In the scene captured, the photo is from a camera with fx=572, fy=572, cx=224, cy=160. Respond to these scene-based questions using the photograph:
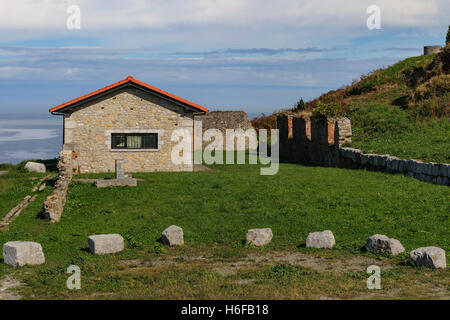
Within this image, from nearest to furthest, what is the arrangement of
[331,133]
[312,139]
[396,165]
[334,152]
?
[396,165] → [334,152] → [331,133] → [312,139]

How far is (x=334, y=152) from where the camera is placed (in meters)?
31.6

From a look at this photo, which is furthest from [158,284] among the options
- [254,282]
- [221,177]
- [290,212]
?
[221,177]

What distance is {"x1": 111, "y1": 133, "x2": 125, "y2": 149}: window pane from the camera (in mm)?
29781

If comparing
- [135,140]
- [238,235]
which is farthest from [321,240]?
[135,140]

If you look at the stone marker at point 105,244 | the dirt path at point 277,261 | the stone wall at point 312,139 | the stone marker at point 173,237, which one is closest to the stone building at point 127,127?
the stone wall at point 312,139

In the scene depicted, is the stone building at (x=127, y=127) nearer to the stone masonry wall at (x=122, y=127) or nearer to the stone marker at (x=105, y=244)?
the stone masonry wall at (x=122, y=127)

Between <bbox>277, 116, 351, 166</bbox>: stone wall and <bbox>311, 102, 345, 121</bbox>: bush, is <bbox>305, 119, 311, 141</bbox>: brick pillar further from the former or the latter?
<bbox>311, 102, 345, 121</bbox>: bush

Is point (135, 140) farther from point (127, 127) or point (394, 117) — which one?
point (394, 117)

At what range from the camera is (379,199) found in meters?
18.3

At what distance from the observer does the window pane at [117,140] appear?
29.8 metres

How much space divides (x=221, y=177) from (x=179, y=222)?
28.8ft

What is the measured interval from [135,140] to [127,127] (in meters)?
0.79

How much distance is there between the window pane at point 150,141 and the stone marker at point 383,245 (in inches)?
729

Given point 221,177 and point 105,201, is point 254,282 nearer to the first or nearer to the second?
point 105,201
